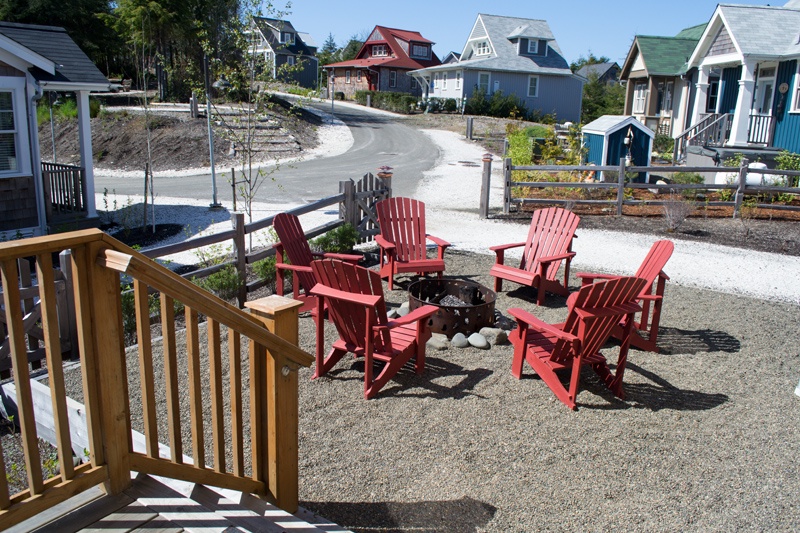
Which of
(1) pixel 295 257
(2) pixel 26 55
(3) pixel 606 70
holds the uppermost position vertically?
(3) pixel 606 70

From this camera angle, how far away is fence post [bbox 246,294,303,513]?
286cm

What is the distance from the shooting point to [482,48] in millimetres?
43875

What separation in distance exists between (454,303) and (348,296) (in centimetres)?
180

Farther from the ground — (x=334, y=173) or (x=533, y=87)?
(x=533, y=87)

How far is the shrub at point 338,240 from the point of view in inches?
334

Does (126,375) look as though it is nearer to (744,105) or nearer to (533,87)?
(744,105)

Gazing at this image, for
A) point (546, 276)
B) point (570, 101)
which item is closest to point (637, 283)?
point (546, 276)

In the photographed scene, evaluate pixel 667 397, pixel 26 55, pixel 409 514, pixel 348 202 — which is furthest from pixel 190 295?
pixel 26 55

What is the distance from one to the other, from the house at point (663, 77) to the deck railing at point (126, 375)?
2658cm

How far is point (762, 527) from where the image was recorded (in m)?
3.37

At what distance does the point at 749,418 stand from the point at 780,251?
676 centimetres

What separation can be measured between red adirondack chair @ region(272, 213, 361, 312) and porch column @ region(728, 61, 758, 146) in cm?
1721

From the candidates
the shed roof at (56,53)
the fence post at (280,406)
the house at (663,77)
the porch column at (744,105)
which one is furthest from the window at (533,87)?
the fence post at (280,406)

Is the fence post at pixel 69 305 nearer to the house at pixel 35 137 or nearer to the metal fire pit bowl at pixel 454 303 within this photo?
the metal fire pit bowl at pixel 454 303
